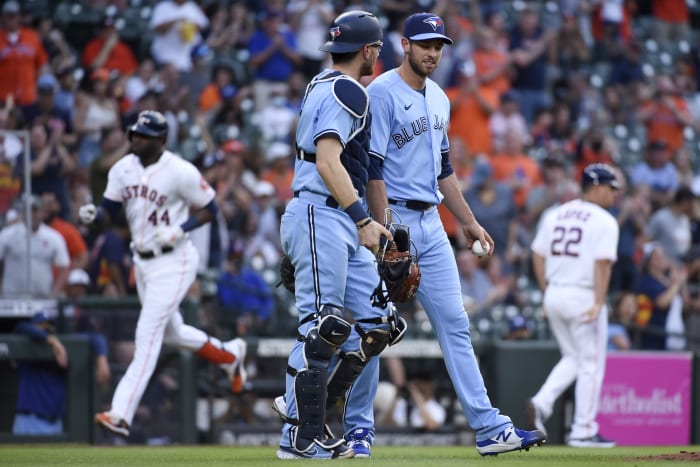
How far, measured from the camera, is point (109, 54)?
15.3 metres

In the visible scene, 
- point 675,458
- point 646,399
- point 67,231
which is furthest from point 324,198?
point 646,399

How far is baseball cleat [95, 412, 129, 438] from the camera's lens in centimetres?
909

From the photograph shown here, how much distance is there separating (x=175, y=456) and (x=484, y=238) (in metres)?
2.35

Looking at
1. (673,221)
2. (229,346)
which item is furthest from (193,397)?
(673,221)

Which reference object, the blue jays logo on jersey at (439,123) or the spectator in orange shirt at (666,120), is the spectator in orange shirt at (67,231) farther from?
the spectator in orange shirt at (666,120)

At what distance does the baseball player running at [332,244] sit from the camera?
6.30 m

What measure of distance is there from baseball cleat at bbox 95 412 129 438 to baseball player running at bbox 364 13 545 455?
8.96 ft

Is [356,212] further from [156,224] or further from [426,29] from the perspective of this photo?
[156,224]

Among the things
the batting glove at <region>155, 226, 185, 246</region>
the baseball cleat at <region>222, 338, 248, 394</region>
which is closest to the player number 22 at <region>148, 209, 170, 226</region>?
the batting glove at <region>155, 226, 185, 246</region>

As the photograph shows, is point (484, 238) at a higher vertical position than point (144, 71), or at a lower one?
lower

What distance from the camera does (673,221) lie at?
15.3 metres

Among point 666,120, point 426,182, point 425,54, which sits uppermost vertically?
point 666,120

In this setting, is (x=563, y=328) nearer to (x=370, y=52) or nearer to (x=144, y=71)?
(x=370, y=52)

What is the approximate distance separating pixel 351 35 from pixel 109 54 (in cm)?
929
